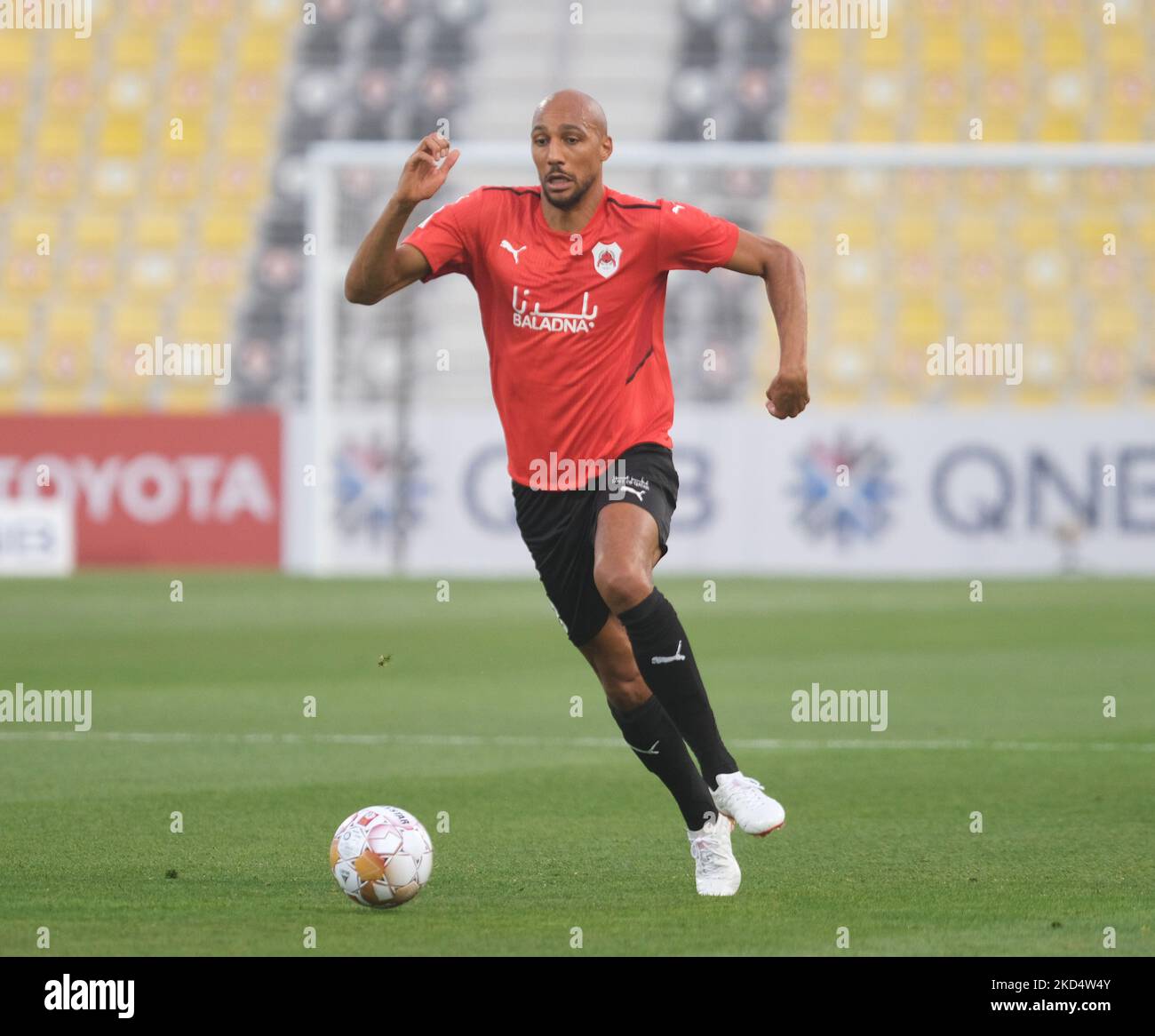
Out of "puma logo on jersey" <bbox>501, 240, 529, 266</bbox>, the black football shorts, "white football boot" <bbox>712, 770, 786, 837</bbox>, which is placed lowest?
"white football boot" <bbox>712, 770, 786, 837</bbox>

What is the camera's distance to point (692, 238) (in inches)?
235

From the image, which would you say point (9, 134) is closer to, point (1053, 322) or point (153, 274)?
point (153, 274)

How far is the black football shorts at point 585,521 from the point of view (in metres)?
5.82

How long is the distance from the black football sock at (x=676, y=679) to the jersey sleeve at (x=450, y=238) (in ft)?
3.77

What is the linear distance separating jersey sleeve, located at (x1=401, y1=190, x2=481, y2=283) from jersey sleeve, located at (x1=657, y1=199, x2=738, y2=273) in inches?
21.7

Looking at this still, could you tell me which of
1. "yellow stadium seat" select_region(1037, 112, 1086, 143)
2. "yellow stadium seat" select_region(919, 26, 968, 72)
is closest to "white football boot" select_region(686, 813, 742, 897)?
"yellow stadium seat" select_region(1037, 112, 1086, 143)

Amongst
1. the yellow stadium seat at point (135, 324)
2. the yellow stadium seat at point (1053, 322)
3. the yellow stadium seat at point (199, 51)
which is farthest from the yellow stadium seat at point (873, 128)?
the yellow stadium seat at point (135, 324)

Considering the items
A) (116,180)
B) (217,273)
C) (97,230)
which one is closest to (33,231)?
(97,230)

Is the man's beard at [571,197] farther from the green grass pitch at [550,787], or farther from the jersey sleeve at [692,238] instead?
the green grass pitch at [550,787]

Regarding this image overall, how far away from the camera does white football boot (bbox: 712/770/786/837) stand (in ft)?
17.9

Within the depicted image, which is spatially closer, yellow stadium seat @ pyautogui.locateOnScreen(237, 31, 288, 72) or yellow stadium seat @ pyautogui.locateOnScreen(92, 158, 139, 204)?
yellow stadium seat @ pyautogui.locateOnScreen(92, 158, 139, 204)

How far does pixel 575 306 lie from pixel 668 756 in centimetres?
132

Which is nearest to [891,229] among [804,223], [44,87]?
[804,223]
